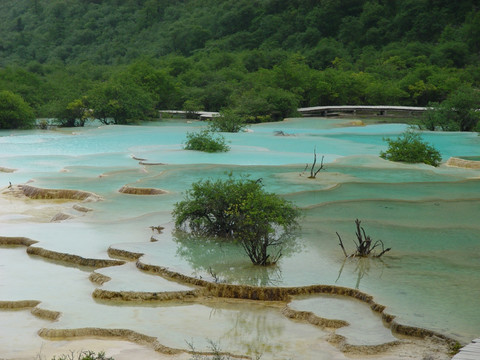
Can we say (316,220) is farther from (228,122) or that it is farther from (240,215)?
(228,122)

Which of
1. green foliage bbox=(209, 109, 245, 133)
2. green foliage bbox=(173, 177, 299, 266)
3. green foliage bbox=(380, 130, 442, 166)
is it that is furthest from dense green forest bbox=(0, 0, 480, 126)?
green foliage bbox=(173, 177, 299, 266)

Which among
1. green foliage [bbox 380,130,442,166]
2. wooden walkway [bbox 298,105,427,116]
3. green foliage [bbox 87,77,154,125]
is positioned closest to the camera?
green foliage [bbox 380,130,442,166]

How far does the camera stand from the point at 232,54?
137 feet

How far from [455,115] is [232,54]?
67.3 ft

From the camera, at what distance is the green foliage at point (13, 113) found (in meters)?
23.9

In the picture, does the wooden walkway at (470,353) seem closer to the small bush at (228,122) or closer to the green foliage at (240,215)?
the green foliage at (240,215)

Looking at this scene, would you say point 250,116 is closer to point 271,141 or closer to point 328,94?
point 271,141

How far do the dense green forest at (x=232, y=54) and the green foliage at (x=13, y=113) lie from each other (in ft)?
3.95

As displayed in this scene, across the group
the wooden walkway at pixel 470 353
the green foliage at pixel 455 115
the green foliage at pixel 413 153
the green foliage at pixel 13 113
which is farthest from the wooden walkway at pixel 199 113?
the wooden walkway at pixel 470 353

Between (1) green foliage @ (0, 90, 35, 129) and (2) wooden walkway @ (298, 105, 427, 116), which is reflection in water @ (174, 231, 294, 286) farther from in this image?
(2) wooden walkway @ (298, 105, 427, 116)

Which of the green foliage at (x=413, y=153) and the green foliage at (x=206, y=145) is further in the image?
the green foliage at (x=206, y=145)

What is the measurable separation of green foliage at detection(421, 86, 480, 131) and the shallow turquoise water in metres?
3.94

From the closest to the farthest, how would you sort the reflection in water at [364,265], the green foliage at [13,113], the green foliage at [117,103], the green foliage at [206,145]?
the reflection in water at [364,265] < the green foliage at [206,145] < the green foliage at [13,113] < the green foliage at [117,103]

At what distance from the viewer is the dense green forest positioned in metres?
29.2
